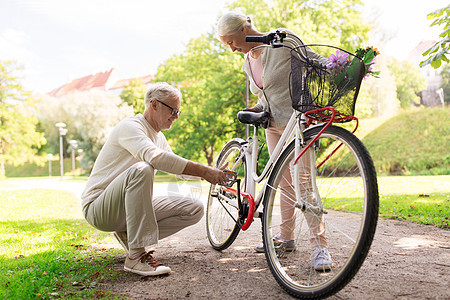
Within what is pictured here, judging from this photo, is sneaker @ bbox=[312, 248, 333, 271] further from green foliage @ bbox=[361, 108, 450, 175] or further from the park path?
green foliage @ bbox=[361, 108, 450, 175]

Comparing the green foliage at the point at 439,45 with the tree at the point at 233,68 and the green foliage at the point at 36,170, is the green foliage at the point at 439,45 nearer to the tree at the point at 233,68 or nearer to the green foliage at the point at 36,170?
the tree at the point at 233,68

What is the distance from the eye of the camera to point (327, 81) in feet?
7.10

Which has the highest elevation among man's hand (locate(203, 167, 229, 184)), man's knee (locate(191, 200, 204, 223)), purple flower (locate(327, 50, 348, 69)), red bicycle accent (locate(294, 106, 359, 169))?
purple flower (locate(327, 50, 348, 69))

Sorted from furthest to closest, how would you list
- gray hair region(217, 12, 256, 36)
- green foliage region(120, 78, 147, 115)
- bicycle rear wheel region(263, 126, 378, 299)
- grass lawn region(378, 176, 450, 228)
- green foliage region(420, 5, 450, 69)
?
green foliage region(120, 78, 147, 115) → grass lawn region(378, 176, 450, 228) → green foliage region(420, 5, 450, 69) → gray hair region(217, 12, 256, 36) → bicycle rear wheel region(263, 126, 378, 299)

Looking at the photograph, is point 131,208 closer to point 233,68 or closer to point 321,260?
point 321,260

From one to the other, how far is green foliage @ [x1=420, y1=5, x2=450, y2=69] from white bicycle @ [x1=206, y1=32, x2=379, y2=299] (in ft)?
6.66

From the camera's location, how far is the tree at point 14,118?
114 feet

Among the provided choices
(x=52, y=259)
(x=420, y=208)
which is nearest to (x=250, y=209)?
(x=52, y=259)

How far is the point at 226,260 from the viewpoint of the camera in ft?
10.0

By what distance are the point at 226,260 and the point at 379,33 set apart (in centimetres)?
3711

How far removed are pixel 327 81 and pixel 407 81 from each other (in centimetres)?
5576

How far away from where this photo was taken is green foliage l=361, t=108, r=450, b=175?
642 inches

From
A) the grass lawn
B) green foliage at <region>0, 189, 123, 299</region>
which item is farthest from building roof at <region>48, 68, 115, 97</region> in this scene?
the grass lawn

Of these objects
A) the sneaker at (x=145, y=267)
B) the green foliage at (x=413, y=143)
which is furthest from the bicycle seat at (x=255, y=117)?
the green foliage at (x=413, y=143)
